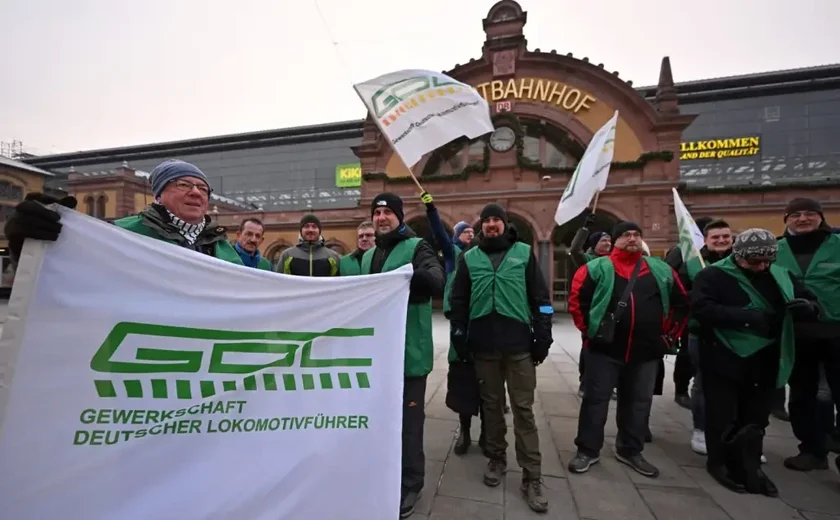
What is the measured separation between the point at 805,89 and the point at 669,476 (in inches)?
1248

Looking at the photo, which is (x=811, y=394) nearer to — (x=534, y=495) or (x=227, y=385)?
(x=534, y=495)

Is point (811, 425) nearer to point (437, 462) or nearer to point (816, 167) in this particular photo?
point (437, 462)

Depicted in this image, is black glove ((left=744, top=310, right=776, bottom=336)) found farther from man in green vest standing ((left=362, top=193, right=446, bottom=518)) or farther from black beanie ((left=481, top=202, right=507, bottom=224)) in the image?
man in green vest standing ((left=362, top=193, right=446, bottom=518))

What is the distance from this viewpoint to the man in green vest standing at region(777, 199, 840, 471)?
3.35 metres

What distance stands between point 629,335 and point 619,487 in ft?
4.00

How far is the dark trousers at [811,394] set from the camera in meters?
3.42

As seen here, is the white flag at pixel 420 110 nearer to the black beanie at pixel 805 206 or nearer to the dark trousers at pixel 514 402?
the dark trousers at pixel 514 402

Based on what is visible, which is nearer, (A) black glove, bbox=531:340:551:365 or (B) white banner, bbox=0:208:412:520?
(B) white banner, bbox=0:208:412:520

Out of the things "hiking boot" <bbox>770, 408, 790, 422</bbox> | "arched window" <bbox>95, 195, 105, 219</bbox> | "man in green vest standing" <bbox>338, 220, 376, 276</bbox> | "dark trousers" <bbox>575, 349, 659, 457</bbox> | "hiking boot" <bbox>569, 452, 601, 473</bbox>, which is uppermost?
"arched window" <bbox>95, 195, 105, 219</bbox>

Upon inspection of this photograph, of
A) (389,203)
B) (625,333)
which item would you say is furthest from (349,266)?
(625,333)

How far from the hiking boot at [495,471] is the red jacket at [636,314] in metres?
1.30

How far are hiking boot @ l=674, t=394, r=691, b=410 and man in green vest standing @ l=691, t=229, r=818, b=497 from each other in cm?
198

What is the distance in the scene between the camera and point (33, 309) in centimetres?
147

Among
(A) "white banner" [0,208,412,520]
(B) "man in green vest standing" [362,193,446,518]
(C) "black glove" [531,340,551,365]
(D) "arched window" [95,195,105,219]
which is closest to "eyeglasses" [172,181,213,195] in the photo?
(A) "white banner" [0,208,412,520]
